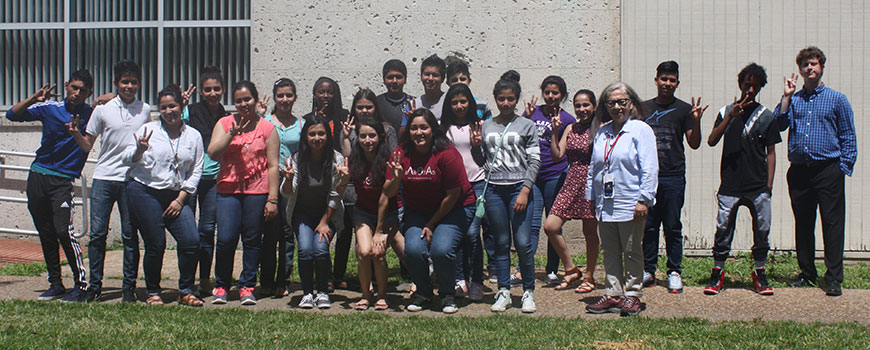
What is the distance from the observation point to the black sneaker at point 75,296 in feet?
22.6

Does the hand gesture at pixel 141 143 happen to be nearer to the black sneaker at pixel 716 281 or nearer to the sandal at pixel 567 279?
the sandal at pixel 567 279

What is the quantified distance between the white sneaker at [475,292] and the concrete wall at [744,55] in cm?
367

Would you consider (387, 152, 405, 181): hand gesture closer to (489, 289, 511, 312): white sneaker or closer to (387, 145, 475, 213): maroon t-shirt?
(387, 145, 475, 213): maroon t-shirt

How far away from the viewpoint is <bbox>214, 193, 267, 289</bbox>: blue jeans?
6.78m

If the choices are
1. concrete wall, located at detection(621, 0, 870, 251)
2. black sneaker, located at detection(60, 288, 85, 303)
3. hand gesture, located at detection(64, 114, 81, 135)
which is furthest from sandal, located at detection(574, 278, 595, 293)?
hand gesture, located at detection(64, 114, 81, 135)

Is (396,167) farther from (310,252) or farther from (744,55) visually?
(744,55)

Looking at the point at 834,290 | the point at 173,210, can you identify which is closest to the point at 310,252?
the point at 173,210

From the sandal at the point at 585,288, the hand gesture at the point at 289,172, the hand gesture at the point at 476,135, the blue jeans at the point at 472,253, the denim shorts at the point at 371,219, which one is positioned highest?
the hand gesture at the point at 476,135

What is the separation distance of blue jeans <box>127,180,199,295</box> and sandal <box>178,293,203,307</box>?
0.17 feet

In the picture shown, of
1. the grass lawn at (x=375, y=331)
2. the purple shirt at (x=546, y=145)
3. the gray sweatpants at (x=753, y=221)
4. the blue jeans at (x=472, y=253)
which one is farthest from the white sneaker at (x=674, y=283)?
the blue jeans at (x=472, y=253)

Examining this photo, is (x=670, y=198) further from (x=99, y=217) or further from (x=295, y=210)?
(x=99, y=217)

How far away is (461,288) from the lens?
23.4 feet

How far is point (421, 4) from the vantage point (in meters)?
9.92

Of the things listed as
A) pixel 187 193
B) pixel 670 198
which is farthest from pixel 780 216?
pixel 187 193
